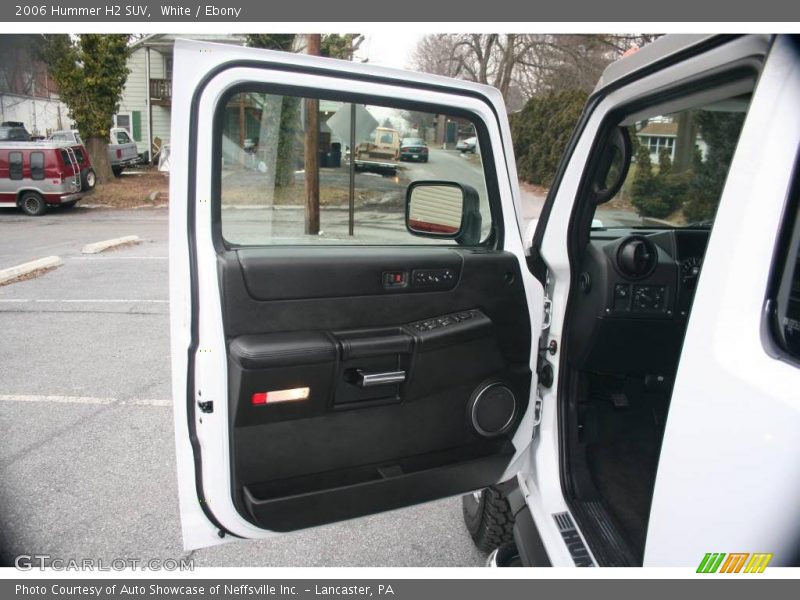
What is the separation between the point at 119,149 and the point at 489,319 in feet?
77.4

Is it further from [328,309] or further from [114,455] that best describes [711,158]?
[114,455]

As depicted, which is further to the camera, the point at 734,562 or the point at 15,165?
the point at 15,165

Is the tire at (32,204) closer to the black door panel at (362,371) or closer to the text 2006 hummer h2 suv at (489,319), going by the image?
the text 2006 hummer h2 suv at (489,319)

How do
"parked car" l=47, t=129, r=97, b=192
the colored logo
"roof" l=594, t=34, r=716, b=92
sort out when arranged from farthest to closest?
"parked car" l=47, t=129, r=97, b=192, "roof" l=594, t=34, r=716, b=92, the colored logo

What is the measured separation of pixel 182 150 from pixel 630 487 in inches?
83.1

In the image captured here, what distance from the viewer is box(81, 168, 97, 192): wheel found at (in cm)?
1731

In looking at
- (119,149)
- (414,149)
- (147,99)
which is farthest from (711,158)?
(147,99)

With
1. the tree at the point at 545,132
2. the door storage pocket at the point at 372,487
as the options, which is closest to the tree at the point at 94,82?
the tree at the point at 545,132

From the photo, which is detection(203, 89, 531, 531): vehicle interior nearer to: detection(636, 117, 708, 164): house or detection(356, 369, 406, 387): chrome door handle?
detection(356, 369, 406, 387): chrome door handle

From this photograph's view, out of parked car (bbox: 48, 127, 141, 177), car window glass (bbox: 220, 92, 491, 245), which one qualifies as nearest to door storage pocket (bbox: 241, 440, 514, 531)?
car window glass (bbox: 220, 92, 491, 245)

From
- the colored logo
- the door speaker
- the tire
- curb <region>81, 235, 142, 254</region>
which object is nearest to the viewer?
the colored logo

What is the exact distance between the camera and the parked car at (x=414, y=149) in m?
2.31

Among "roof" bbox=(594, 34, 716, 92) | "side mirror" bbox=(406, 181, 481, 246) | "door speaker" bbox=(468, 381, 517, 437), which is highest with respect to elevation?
"roof" bbox=(594, 34, 716, 92)

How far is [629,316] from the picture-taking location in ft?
7.55
